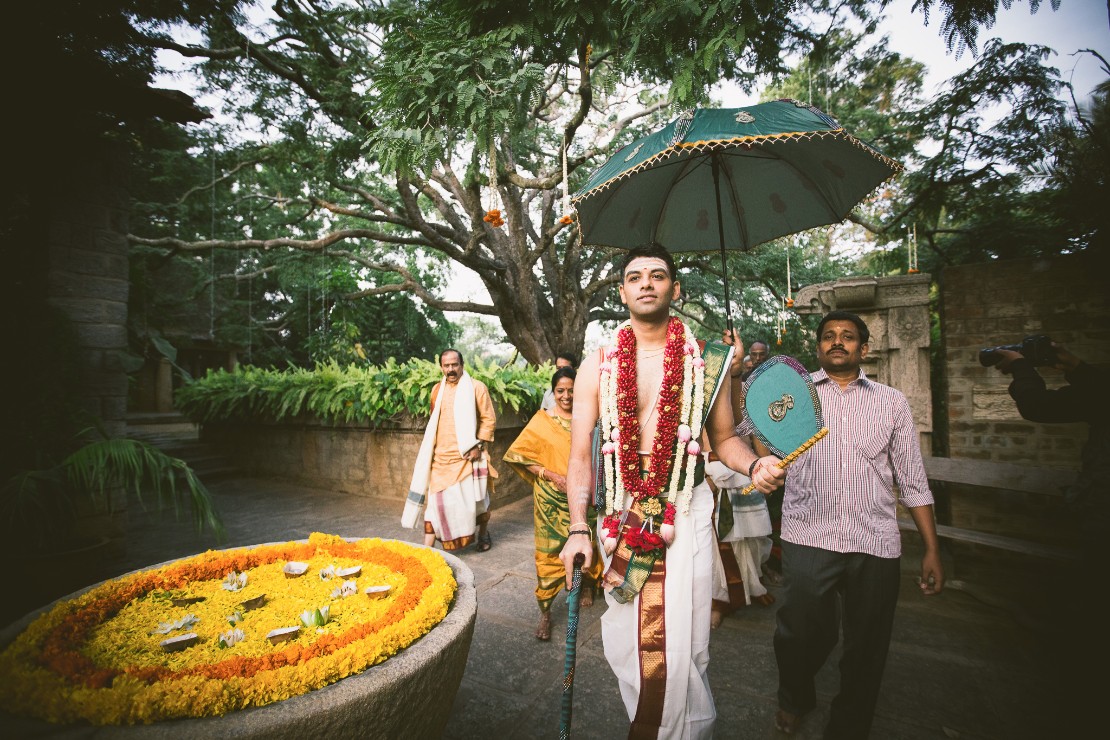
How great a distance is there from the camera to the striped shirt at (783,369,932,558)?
7.46 feet

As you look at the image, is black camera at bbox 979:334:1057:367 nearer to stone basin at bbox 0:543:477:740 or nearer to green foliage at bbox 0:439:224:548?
stone basin at bbox 0:543:477:740

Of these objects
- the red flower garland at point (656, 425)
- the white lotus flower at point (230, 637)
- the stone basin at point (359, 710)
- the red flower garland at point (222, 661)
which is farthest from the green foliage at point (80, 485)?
the red flower garland at point (656, 425)

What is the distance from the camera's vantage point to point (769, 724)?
2.40m

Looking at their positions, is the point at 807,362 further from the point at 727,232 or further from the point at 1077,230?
the point at 727,232

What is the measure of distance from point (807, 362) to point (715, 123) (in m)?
7.65

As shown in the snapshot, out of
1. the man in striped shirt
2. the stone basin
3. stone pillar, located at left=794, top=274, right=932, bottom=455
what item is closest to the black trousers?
the man in striped shirt

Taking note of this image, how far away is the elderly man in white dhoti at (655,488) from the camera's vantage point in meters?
1.89

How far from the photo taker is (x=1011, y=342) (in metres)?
4.00

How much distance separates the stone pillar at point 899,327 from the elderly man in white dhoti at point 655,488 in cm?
318

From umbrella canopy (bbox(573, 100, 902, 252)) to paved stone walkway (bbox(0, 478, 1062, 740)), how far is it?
8.27 ft

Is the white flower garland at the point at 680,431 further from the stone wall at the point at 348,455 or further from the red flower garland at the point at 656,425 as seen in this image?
the stone wall at the point at 348,455

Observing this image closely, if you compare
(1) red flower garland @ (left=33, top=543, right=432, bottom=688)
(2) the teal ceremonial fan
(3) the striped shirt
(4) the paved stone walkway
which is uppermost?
(2) the teal ceremonial fan

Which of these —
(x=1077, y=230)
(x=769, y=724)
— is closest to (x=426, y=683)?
(x=769, y=724)

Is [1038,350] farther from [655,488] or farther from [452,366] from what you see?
[452,366]
